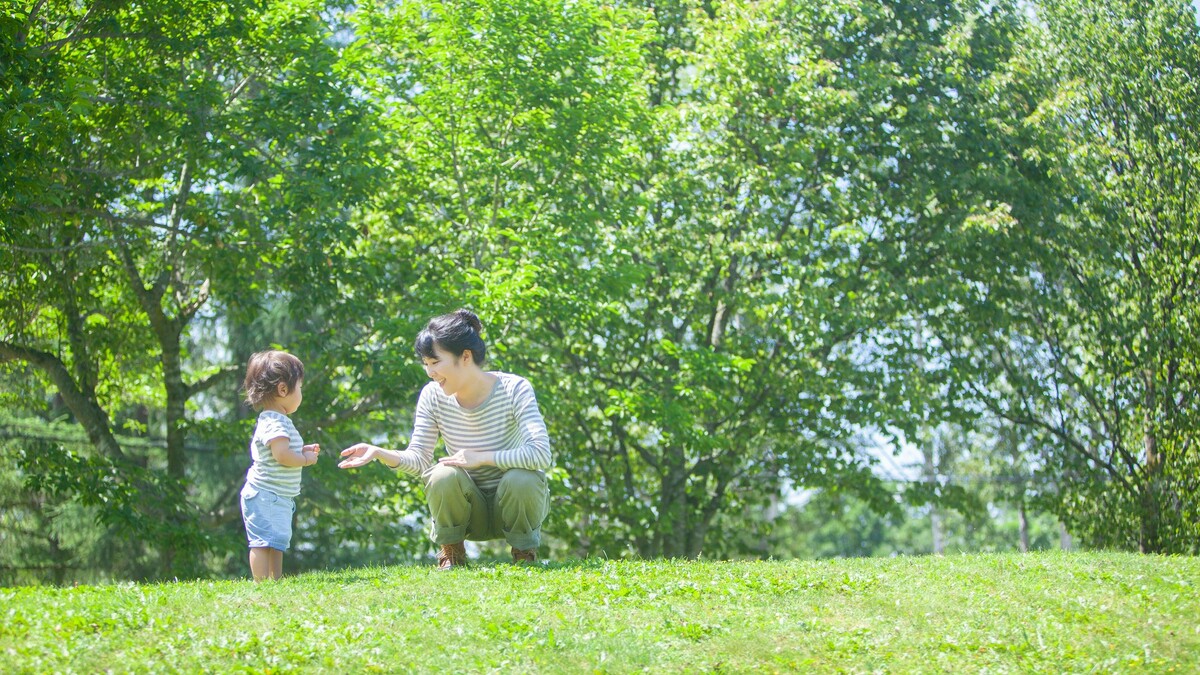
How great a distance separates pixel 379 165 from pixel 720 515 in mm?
11642

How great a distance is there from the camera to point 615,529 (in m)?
21.7

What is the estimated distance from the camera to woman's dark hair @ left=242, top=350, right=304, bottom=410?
825 cm

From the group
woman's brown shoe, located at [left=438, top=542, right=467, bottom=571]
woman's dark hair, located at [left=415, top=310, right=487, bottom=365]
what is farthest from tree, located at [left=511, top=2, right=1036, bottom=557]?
woman's dark hair, located at [left=415, top=310, right=487, bottom=365]

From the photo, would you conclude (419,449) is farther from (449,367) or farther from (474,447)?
(449,367)

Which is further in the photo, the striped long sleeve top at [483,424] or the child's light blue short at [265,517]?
the striped long sleeve top at [483,424]

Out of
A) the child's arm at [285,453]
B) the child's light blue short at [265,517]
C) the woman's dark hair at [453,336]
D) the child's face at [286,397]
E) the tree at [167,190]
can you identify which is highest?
the tree at [167,190]

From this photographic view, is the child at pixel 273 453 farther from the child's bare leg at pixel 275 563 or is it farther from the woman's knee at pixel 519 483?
the woman's knee at pixel 519 483

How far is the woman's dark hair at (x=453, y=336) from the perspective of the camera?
8.64 m

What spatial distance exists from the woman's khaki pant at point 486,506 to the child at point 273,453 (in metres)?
0.96

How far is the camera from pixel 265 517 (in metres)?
8.38

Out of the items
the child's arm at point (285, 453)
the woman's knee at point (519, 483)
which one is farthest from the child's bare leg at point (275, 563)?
the woman's knee at point (519, 483)

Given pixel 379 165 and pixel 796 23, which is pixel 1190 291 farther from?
pixel 379 165

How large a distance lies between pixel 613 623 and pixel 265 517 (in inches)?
104

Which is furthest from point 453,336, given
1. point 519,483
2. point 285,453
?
point 285,453
